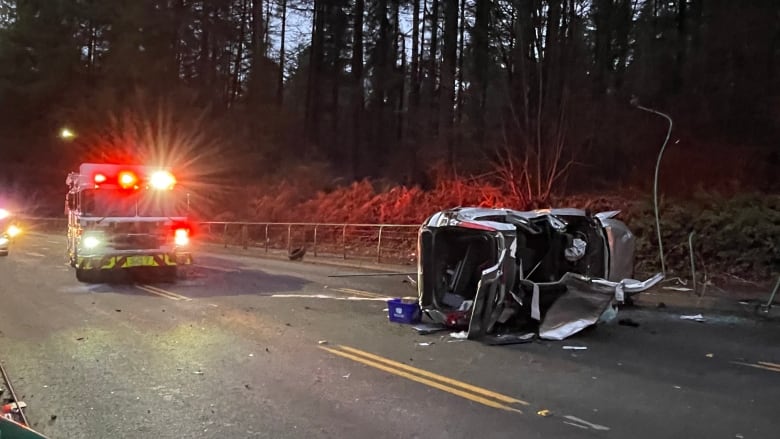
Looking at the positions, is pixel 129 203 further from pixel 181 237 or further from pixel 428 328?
pixel 428 328

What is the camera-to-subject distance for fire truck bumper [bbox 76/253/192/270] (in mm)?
14969

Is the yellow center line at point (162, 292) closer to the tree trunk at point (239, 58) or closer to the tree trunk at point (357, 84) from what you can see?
the tree trunk at point (357, 84)

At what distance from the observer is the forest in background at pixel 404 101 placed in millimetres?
20953

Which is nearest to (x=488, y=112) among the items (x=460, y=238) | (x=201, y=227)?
(x=201, y=227)

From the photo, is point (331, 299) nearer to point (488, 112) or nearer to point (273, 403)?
point (273, 403)

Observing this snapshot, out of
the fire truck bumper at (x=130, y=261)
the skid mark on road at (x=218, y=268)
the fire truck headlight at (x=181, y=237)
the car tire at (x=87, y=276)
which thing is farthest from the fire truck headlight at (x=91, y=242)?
the skid mark on road at (x=218, y=268)

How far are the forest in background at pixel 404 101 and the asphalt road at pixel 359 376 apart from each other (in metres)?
7.15

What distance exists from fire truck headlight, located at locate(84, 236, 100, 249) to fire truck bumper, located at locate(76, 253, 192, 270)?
25 cm

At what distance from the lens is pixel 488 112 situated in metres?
30.2

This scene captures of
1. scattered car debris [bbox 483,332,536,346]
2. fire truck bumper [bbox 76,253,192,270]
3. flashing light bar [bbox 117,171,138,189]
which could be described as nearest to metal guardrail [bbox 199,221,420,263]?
fire truck bumper [bbox 76,253,192,270]

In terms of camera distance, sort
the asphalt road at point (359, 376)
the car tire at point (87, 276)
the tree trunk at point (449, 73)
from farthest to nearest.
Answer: the tree trunk at point (449, 73), the car tire at point (87, 276), the asphalt road at point (359, 376)

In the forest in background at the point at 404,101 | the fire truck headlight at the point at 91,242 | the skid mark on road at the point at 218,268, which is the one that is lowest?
the skid mark on road at the point at 218,268

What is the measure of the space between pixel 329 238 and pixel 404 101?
27635 mm

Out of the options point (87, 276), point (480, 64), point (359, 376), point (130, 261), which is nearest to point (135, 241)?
point (130, 261)
